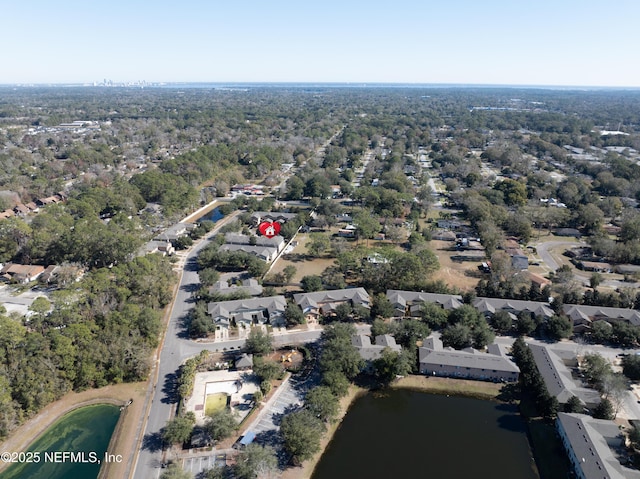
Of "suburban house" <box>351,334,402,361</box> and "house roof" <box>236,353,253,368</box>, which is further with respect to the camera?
"suburban house" <box>351,334,402,361</box>

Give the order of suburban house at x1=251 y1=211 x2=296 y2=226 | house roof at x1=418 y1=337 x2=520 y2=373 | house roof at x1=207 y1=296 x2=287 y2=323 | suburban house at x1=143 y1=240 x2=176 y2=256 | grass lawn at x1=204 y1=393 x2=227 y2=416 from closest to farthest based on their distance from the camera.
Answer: grass lawn at x1=204 y1=393 x2=227 y2=416
house roof at x1=418 y1=337 x2=520 y2=373
house roof at x1=207 y1=296 x2=287 y2=323
suburban house at x1=143 y1=240 x2=176 y2=256
suburban house at x1=251 y1=211 x2=296 y2=226

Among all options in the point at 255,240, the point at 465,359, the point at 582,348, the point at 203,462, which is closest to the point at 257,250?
the point at 255,240

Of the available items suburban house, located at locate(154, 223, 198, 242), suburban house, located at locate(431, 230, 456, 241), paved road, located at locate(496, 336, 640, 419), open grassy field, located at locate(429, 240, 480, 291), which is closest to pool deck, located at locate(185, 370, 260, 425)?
paved road, located at locate(496, 336, 640, 419)

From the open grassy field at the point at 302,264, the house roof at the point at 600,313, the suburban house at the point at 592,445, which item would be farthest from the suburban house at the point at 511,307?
the open grassy field at the point at 302,264

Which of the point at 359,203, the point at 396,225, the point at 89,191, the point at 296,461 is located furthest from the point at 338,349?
the point at 89,191

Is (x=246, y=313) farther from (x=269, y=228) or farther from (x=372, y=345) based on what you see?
(x=269, y=228)

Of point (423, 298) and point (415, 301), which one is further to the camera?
point (415, 301)

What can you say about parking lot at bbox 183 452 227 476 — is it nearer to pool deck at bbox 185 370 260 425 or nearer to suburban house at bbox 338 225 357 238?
pool deck at bbox 185 370 260 425
